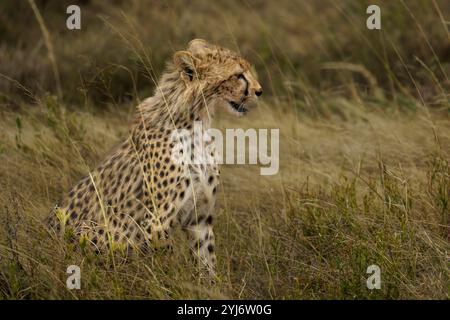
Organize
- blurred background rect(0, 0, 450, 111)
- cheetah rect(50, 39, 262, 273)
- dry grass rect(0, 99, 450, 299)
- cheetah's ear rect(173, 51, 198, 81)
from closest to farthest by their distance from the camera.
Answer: dry grass rect(0, 99, 450, 299) < cheetah rect(50, 39, 262, 273) < cheetah's ear rect(173, 51, 198, 81) < blurred background rect(0, 0, 450, 111)

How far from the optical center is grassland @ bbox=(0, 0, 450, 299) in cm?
346

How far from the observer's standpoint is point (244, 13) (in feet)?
29.5

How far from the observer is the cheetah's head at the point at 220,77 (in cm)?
398

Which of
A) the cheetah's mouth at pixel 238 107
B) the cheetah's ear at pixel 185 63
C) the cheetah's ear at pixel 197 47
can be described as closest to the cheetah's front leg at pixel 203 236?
the cheetah's mouth at pixel 238 107

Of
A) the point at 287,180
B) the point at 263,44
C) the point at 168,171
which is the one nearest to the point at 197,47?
the point at 168,171

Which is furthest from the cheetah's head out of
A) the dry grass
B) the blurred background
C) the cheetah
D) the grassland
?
the blurred background

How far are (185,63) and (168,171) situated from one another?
476mm

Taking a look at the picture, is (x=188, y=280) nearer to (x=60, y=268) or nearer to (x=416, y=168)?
(x=60, y=268)

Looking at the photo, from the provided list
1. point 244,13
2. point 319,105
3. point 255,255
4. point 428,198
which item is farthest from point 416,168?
point 244,13

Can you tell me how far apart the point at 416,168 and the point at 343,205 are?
82cm

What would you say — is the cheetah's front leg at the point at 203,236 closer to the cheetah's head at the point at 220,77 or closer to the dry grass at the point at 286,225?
the dry grass at the point at 286,225

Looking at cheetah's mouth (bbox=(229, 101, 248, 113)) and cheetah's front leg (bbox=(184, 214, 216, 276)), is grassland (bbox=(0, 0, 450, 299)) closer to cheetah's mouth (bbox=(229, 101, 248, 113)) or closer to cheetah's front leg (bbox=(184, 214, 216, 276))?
cheetah's front leg (bbox=(184, 214, 216, 276))

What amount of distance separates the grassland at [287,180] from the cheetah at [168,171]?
13cm
